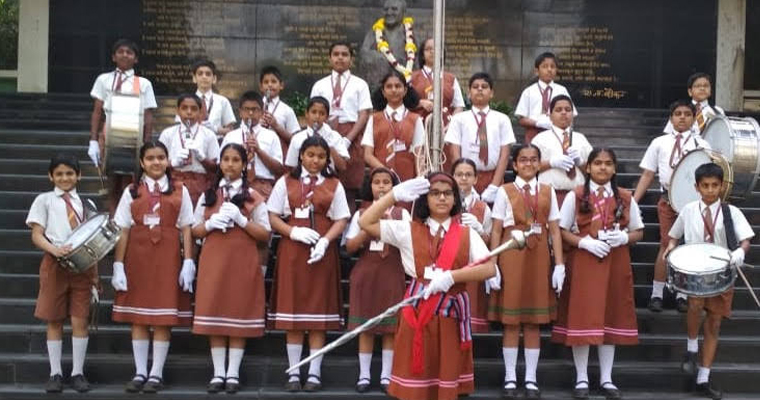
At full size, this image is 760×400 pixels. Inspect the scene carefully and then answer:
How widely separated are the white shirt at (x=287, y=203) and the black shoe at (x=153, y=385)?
151cm

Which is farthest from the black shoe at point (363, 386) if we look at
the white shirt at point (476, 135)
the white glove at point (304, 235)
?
the white shirt at point (476, 135)

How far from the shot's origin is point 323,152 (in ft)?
30.3

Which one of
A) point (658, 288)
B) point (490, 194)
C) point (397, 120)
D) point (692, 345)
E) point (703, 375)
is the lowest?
point (703, 375)

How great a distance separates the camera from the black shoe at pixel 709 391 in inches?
367

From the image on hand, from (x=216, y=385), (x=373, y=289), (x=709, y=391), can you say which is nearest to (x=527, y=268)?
(x=373, y=289)

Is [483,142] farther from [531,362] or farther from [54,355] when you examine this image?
[54,355]

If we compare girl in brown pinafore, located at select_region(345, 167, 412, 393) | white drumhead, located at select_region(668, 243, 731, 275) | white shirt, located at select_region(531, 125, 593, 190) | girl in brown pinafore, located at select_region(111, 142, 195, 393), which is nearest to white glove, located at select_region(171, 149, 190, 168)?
girl in brown pinafore, located at select_region(111, 142, 195, 393)

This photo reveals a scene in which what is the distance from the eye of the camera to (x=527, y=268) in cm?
920

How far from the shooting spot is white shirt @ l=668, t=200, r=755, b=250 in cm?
921

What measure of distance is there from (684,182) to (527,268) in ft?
5.98

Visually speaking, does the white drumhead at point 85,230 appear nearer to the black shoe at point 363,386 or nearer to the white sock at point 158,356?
the white sock at point 158,356

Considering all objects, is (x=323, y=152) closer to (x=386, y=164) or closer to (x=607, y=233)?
(x=386, y=164)

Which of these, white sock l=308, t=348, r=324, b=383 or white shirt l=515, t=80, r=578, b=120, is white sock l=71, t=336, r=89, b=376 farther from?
white shirt l=515, t=80, r=578, b=120

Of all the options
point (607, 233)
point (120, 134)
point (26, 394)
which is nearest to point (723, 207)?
point (607, 233)
